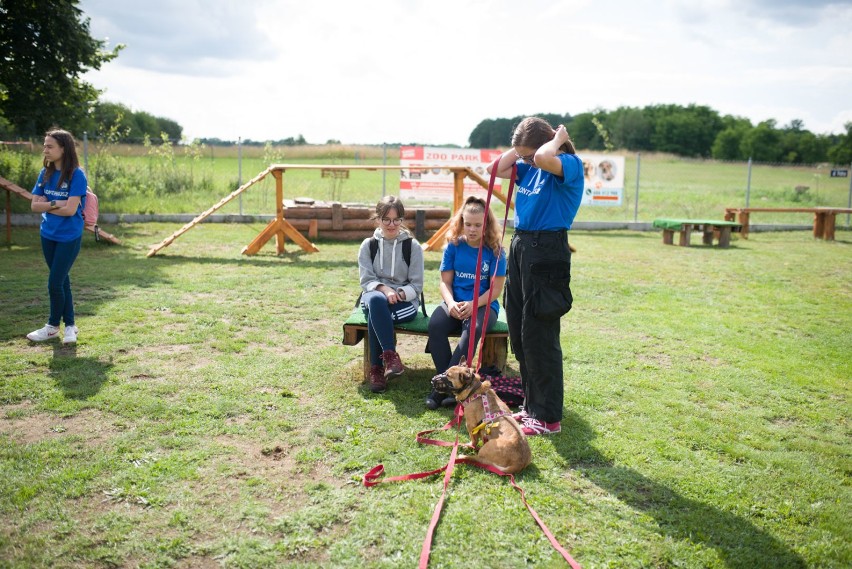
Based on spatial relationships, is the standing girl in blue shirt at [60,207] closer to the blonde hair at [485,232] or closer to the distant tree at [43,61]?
the blonde hair at [485,232]

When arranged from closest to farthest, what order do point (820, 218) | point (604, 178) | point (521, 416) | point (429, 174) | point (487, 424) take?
point (487, 424)
point (521, 416)
point (820, 218)
point (429, 174)
point (604, 178)

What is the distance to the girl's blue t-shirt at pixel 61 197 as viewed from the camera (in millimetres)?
5659

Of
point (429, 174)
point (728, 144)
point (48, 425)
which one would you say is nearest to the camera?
point (48, 425)

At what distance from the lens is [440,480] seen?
3.55 metres

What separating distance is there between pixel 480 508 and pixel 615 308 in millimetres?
5186

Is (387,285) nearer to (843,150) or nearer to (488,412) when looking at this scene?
(488,412)

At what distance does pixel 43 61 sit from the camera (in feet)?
48.8

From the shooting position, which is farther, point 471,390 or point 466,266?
point 466,266

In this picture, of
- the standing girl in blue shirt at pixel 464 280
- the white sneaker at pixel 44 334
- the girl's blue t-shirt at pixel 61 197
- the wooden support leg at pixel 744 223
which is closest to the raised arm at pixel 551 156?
the standing girl in blue shirt at pixel 464 280

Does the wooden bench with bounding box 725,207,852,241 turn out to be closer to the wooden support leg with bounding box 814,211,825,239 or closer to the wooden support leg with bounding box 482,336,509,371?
the wooden support leg with bounding box 814,211,825,239

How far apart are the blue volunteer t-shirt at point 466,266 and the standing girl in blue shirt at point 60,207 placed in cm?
340

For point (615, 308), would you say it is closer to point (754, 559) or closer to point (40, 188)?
point (754, 559)

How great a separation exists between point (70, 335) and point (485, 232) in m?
3.89

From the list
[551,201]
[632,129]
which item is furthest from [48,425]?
[632,129]
